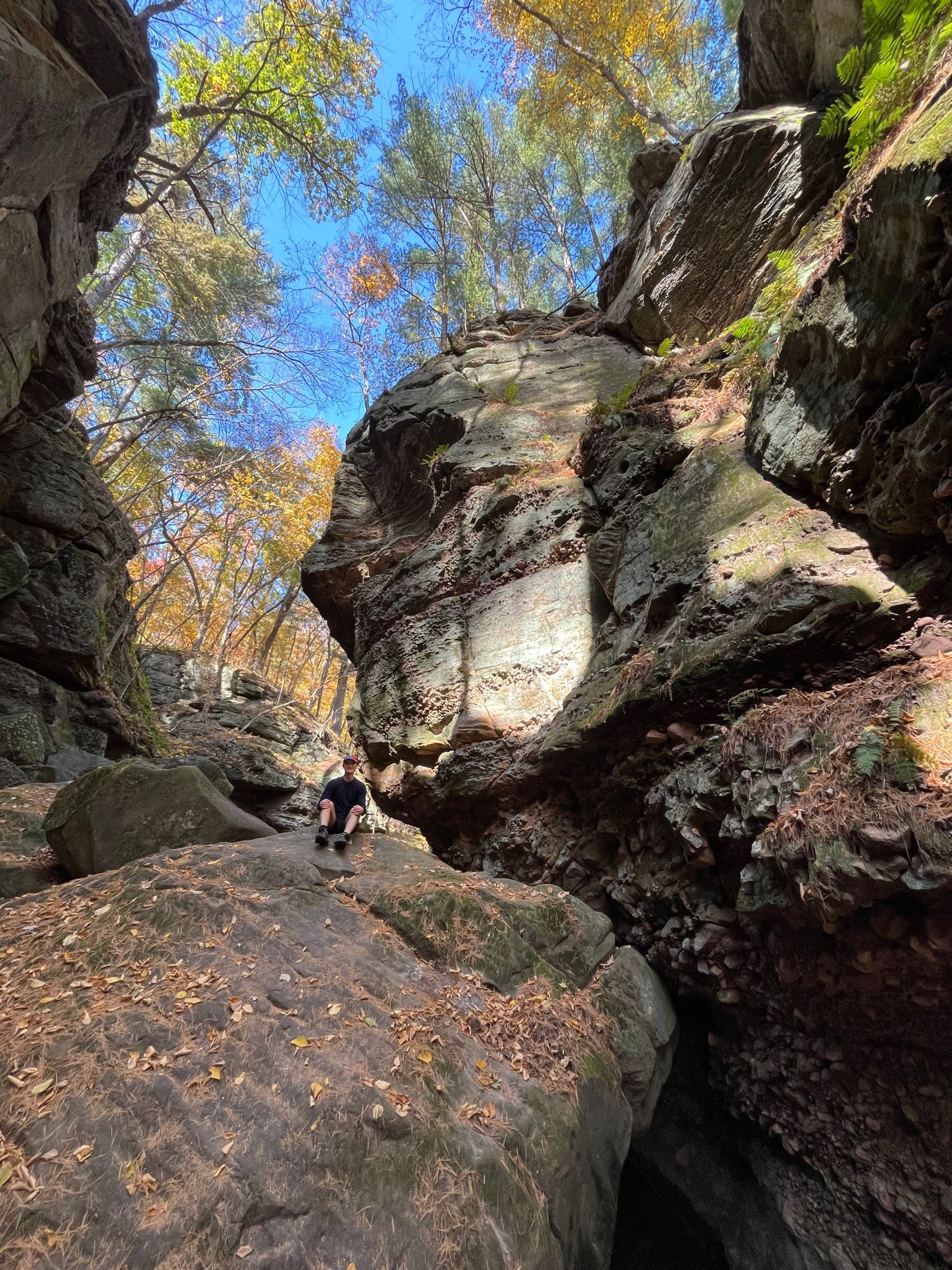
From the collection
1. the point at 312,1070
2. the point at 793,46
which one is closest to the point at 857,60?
the point at 793,46

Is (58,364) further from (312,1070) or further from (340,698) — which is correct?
(340,698)

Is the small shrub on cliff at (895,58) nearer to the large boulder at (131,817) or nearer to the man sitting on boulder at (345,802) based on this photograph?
the man sitting on boulder at (345,802)

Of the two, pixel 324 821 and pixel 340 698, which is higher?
pixel 324 821

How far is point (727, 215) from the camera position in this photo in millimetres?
9914

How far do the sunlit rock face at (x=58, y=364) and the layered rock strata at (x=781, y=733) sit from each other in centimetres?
718

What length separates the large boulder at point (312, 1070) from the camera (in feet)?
8.43

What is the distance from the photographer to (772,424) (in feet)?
19.0

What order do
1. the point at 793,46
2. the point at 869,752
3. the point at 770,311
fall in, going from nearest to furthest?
1. the point at 869,752
2. the point at 770,311
3. the point at 793,46

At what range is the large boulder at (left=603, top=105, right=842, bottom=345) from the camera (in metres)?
8.90

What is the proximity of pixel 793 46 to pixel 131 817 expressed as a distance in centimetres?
1468

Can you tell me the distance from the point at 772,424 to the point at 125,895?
287 inches

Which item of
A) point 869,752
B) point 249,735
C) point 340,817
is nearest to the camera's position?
point 869,752

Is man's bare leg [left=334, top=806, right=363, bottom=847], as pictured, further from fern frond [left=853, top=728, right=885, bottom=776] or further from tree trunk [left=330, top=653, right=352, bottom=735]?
tree trunk [left=330, top=653, right=352, bottom=735]

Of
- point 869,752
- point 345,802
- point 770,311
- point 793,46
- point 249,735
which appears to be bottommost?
point 249,735
